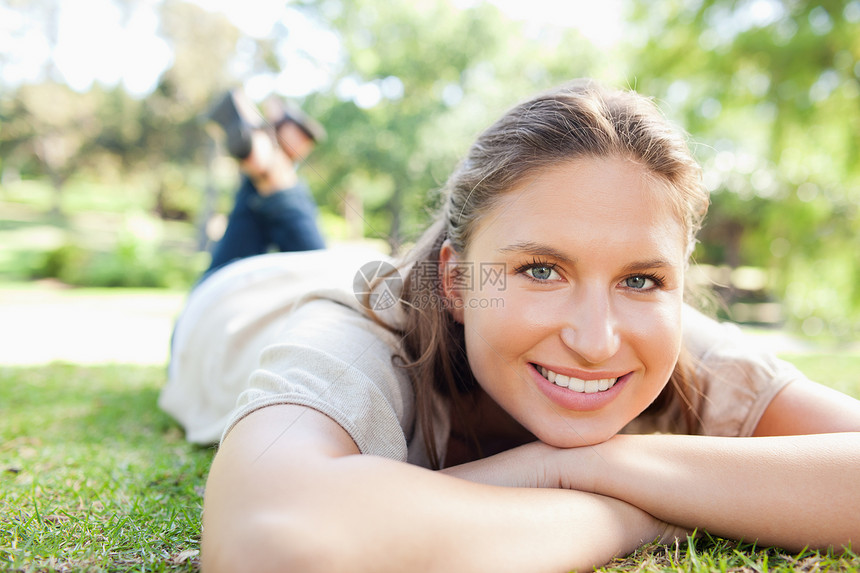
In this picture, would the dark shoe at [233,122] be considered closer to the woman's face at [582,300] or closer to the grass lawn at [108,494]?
the grass lawn at [108,494]

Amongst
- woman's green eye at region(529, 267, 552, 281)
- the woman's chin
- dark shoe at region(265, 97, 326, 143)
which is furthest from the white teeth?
dark shoe at region(265, 97, 326, 143)

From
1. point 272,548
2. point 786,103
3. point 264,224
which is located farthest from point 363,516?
point 786,103

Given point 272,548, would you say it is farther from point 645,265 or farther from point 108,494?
point 108,494

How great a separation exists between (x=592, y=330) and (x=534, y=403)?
0.28 metres

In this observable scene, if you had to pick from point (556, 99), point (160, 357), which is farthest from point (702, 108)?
point (556, 99)

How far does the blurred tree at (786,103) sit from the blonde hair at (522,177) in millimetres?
9300

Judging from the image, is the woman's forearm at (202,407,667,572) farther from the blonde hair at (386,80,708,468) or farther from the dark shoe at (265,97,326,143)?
the dark shoe at (265,97,326,143)

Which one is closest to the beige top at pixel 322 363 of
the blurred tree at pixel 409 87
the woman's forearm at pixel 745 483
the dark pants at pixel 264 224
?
the woman's forearm at pixel 745 483

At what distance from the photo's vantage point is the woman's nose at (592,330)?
1.52 m

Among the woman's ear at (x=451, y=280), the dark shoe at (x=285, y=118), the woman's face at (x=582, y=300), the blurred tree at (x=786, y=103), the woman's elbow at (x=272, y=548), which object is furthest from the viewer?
the blurred tree at (x=786, y=103)

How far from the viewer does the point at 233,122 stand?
4.33m

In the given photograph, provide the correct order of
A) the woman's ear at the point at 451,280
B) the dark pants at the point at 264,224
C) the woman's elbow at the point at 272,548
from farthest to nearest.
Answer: the dark pants at the point at 264,224
the woman's ear at the point at 451,280
the woman's elbow at the point at 272,548

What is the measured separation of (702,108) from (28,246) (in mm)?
25230

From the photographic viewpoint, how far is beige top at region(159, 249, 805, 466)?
1.58m
